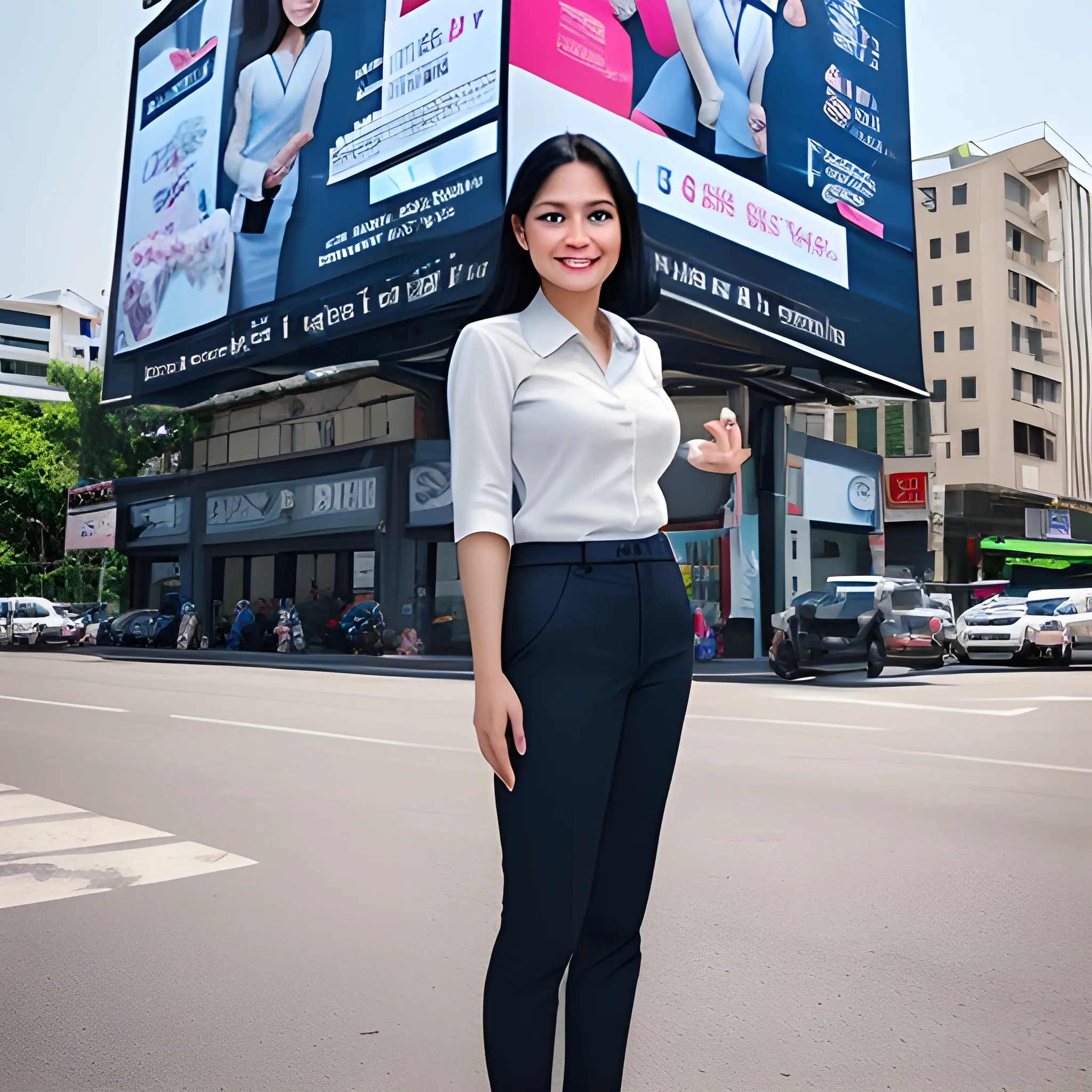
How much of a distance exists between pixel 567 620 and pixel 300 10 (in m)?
29.3

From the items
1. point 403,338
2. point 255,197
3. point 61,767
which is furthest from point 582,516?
point 255,197

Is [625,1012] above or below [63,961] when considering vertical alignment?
above

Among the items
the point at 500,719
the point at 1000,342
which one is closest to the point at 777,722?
the point at 500,719

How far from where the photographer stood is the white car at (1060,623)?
20.1 meters

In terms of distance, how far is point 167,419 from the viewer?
4403 centimetres

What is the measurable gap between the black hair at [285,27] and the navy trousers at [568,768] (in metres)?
28.2

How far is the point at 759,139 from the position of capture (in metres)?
24.9

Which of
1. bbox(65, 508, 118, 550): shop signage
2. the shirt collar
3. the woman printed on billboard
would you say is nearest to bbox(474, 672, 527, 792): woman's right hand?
the shirt collar

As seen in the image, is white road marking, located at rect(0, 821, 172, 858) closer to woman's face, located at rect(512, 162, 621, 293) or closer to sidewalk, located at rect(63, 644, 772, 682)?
woman's face, located at rect(512, 162, 621, 293)

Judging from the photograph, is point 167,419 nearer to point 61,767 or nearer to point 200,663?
point 200,663

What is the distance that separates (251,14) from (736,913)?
30694 millimetres

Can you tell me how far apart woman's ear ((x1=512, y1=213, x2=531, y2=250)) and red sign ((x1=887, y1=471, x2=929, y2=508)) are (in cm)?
3785

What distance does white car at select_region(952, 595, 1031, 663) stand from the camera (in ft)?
67.1

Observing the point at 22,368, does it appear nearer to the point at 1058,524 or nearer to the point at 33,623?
the point at 33,623
